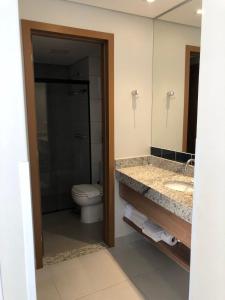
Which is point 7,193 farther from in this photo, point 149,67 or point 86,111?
point 86,111

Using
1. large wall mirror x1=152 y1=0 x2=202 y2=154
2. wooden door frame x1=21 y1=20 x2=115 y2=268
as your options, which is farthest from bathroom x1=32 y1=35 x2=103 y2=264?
large wall mirror x1=152 y1=0 x2=202 y2=154

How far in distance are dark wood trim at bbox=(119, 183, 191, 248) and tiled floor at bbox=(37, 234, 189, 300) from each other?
56cm

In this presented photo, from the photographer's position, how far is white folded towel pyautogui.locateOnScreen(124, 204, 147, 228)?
2365 millimetres

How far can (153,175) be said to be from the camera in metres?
2.32

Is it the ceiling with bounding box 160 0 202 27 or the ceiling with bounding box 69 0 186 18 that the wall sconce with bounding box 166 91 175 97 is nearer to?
the ceiling with bounding box 160 0 202 27

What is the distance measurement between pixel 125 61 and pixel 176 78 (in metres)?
0.55

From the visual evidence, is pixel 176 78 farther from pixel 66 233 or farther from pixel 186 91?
pixel 66 233

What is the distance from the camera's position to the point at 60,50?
3.33 meters

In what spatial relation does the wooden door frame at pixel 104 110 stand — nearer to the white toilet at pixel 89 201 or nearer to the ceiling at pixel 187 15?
the white toilet at pixel 89 201

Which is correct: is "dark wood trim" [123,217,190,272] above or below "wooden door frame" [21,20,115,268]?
below

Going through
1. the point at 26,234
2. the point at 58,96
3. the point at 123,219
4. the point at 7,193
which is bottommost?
the point at 123,219

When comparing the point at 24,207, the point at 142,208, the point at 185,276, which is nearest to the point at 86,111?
the point at 142,208

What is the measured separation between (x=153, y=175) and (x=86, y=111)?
1.77 meters

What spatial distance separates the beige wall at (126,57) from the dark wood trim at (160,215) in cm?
44
